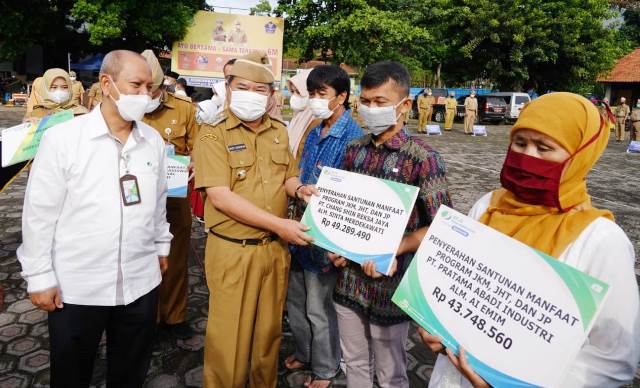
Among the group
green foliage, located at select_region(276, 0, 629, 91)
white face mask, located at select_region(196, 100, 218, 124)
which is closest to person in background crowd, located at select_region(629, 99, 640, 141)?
green foliage, located at select_region(276, 0, 629, 91)

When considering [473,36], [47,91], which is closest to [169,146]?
[47,91]

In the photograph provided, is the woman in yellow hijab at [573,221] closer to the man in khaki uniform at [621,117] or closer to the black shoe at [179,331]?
the black shoe at [179,331]

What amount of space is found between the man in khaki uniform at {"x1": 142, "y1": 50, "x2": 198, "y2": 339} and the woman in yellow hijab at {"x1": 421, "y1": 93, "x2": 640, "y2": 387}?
7.85 feet

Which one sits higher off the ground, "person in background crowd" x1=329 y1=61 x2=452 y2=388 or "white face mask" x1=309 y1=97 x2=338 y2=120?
"white face mask" x1=309 y1=97 x2=338 y2=120

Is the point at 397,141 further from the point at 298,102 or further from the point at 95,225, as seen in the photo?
the point at 298,102

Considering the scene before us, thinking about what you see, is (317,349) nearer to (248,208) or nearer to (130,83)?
(248,208)

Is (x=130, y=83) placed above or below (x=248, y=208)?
above

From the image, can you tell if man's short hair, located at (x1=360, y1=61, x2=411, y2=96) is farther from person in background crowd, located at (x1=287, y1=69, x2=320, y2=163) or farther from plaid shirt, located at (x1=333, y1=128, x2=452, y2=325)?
person in background crowd, located at (x1=287, y1=69, x2=320, y2=163)

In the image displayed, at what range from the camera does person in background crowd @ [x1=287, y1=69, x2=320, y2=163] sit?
11.6ft

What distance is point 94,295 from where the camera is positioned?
2.10 m

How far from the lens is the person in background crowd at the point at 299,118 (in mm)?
3551

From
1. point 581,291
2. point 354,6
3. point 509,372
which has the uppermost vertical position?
point 354,6

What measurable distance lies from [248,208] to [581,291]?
5.03 feet

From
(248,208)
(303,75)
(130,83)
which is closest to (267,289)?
(248,208)
